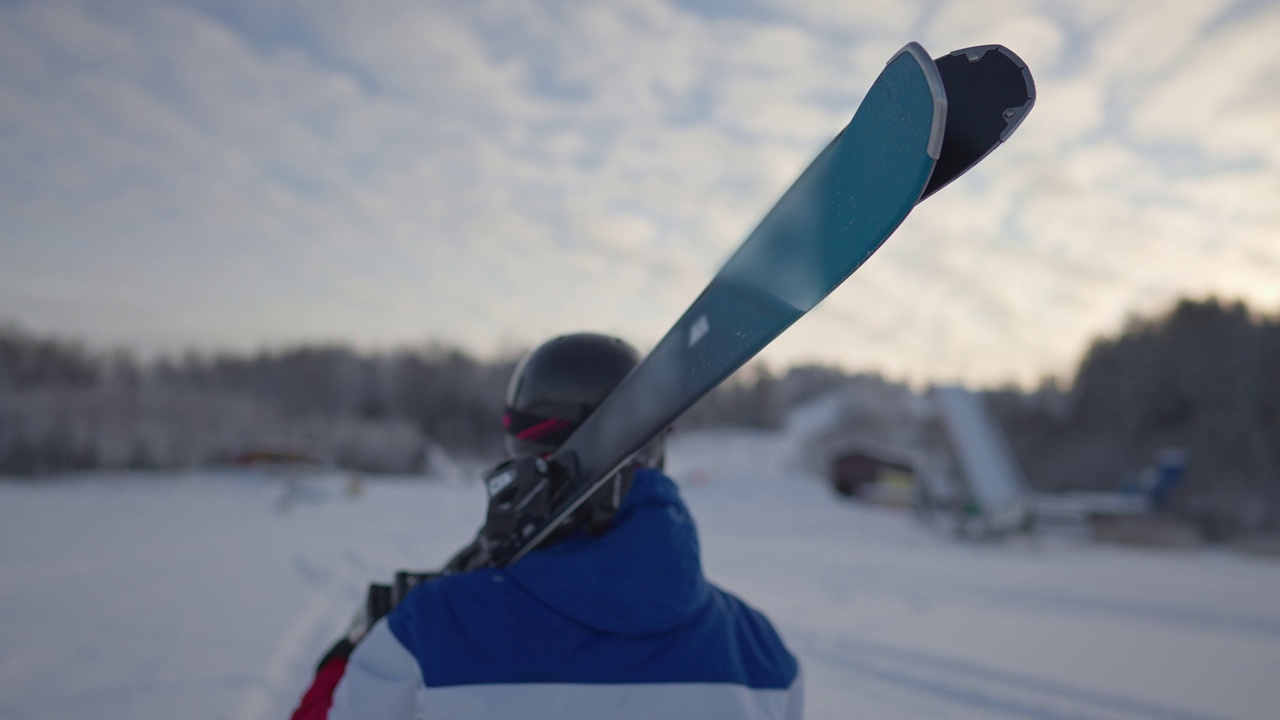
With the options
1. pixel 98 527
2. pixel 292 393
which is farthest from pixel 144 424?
pixel 292 393

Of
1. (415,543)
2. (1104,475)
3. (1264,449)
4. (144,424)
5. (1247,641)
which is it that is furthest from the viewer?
(1104,475)

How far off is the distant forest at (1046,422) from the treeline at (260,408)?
0.09 metres

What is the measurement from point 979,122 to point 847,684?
4.31m

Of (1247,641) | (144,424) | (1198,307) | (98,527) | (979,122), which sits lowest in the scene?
(1247,641)

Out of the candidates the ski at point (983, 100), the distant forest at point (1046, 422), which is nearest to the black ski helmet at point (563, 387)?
the ski at point (983, 100)

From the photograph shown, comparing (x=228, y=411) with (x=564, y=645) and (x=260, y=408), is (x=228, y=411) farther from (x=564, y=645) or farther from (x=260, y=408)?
(x=564, y=645)

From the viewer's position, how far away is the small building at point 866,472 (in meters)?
28.1

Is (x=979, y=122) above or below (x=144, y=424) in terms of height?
below

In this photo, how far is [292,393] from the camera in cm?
6178

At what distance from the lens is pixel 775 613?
629 centimetres

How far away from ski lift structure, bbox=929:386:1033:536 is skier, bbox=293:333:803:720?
47.2 ft

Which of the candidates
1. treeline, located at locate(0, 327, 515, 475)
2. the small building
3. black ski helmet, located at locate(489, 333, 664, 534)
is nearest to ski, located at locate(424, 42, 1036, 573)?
black ski helmet, located at locate(489, 333, 664, 534)

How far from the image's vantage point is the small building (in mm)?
28078

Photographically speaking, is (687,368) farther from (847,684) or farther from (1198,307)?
(1198,307)
